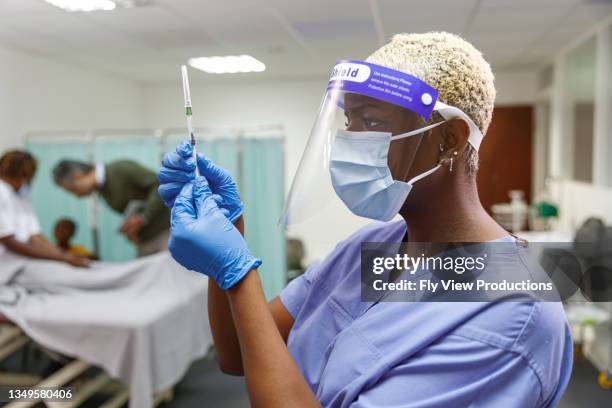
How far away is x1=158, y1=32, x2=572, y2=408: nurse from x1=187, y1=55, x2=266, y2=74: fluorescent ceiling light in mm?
2300

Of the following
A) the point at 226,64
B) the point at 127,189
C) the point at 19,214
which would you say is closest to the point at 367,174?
the point at 19,214

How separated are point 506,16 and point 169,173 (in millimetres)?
1795

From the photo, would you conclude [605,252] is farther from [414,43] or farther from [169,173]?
[169,173]

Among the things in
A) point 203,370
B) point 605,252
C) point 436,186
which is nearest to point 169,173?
point 436,186

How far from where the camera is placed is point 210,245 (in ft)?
1.70

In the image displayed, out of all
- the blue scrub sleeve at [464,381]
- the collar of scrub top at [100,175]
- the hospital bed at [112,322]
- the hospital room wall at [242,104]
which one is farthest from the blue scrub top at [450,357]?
the hospital room wall at [242,104]

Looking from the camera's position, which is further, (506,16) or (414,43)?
(506,16)

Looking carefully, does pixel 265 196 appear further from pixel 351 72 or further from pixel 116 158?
pixel 351 72

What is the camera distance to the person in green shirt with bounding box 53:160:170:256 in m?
2.23

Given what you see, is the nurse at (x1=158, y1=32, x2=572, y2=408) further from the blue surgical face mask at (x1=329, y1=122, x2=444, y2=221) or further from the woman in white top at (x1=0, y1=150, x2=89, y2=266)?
the woman in white top at (x1=0, y1=150, x2=89, y2=266)

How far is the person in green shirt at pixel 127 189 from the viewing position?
2230 mm

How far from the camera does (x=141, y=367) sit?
1610 mm

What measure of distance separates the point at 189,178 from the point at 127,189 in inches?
74.6

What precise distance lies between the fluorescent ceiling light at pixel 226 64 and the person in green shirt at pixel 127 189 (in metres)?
0.84
